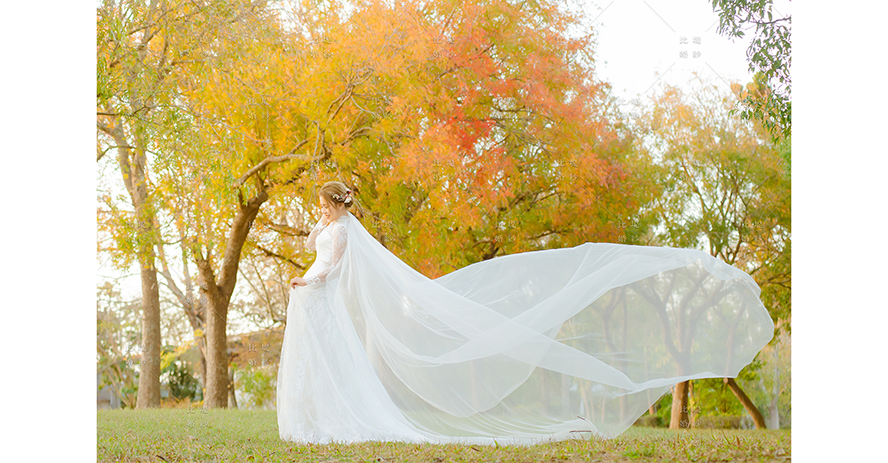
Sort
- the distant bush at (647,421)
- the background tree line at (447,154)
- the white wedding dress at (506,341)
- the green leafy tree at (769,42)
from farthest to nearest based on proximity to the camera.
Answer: the distant bush at (647,421), the background tree line at (447,154), the green leafy tree at (769,42), the white wedding dress at (506,341)

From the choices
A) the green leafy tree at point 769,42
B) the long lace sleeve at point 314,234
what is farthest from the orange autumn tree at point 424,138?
the long lace sleeve at point 314,234

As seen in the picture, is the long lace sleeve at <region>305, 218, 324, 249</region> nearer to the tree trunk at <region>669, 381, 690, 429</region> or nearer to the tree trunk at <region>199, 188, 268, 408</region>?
the tree trunk at <region>199, 188, 268, 408</region>

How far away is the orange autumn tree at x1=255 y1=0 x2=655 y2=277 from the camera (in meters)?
7.66

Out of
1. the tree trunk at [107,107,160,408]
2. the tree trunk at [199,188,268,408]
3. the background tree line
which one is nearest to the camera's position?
the background tree line

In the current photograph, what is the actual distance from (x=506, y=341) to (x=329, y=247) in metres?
1.42

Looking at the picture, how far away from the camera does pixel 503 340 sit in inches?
160

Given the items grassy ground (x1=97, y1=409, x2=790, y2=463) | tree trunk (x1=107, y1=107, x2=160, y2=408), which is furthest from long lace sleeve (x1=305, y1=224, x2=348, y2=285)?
tree trunk (x1=107, y1=107, x2=160, y2=408)

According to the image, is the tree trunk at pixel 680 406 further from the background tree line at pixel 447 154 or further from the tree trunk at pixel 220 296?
the tree trunk at pixel 220 296

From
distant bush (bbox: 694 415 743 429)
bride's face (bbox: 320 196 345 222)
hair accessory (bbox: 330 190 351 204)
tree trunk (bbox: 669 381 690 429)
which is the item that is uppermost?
hair accessory (bbox: 330 190 351 204)

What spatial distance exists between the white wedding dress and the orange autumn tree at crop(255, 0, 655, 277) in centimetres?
321

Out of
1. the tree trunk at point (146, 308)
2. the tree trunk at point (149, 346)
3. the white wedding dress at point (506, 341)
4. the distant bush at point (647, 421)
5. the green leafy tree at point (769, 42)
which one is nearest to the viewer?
the white wedding dress at point (506, 341)

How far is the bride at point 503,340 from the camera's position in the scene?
3.94 metres
